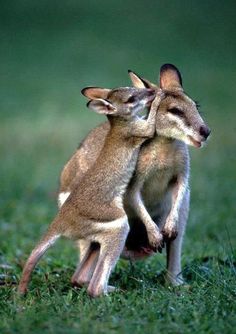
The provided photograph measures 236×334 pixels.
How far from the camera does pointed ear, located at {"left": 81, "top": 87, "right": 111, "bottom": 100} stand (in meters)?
6.94

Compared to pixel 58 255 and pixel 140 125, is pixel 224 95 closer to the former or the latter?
pixel 58 255

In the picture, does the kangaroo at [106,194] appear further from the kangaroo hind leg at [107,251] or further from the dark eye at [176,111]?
the dark eye at [176,111]

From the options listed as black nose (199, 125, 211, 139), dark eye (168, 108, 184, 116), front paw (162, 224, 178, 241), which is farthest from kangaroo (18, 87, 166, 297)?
front paw (162, 224, 178, 241)

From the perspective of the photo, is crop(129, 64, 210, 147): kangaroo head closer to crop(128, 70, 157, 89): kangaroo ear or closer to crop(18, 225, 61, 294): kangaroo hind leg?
crop(128, 70, 157, 89): kangaroo ear

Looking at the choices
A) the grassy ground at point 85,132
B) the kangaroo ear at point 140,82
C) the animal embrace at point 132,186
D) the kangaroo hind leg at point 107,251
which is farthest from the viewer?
the kangaroo ear at point 140,82

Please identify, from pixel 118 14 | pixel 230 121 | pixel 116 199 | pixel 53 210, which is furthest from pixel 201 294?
pixel 118 14

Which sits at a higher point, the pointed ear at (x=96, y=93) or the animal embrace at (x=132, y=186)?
the pointed ear at (x=96, y=93)

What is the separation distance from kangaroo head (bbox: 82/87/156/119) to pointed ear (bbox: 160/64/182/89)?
241mm

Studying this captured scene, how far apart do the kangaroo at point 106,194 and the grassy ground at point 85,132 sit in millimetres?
261

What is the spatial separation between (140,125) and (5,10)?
25431 millimetres

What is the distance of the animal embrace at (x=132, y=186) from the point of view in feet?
21.5

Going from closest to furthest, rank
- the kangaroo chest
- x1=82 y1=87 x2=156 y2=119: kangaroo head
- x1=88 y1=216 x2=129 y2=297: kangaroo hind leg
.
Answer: x1=88 y1=216 x2=129 y2=297: kangaroo hind leg, x1=82 y1=87 x2=156 y2=119: kangaroo head, the kangaroo chest

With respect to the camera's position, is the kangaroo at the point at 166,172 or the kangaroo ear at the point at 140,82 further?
the kangaroo ear at the point at 140,82

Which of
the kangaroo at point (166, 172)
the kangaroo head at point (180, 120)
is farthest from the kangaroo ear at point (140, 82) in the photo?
the kangaroo head at point (180, 120)
